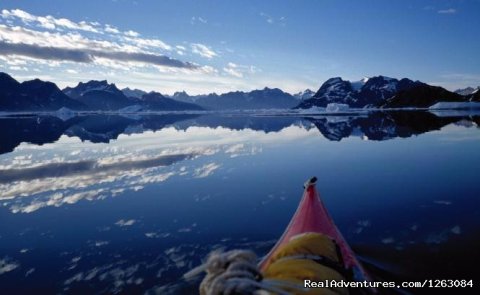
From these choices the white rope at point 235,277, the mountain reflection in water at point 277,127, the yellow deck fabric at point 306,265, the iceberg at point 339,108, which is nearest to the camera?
the white rope at point 235,277

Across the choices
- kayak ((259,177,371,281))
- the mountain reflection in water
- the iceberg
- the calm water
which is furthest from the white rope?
the iceberg

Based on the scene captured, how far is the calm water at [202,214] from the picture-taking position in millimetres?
6836

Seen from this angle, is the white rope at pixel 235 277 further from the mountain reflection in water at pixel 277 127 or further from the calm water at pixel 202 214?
the mountain reflection in water at pixel 277 127

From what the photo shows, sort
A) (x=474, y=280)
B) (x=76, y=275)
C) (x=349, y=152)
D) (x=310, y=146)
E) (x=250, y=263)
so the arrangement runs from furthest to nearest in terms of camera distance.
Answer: (x=310, y=146) → (x=349, y=152) → (x=76, y=275) → (x=474, y=280) → (x=250, y=263)

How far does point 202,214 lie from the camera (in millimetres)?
10555

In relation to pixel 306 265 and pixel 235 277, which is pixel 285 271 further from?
pixel 235 277

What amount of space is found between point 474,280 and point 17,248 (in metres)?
9.76

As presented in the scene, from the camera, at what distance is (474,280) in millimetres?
5895

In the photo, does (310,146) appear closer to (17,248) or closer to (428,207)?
(428,207)

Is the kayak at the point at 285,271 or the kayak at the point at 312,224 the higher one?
the kayak at the point at 285,271

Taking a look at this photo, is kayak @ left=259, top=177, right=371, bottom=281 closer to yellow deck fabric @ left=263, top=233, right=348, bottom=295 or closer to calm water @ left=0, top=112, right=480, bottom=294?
calm water @ left=0, top=112, right=480, bottom=294

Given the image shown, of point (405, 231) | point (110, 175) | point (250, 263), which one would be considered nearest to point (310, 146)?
point (110, 175)

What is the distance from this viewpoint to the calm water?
684cm

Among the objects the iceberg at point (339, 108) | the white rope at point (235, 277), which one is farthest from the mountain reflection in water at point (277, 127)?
the iceberg at point (339, 108)
